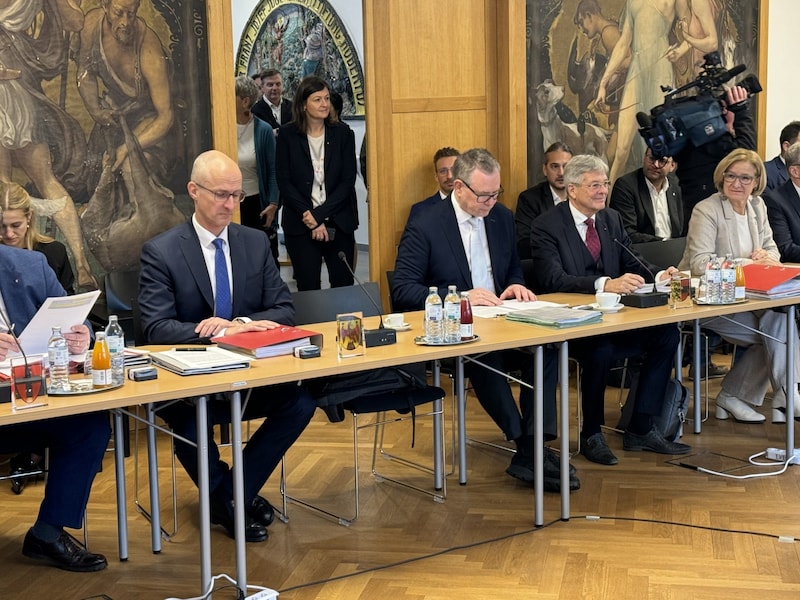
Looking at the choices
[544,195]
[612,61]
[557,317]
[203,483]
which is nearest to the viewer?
[203,483]

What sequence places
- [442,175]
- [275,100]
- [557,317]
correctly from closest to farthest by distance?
[557,317] → [442,175] → [275,100]

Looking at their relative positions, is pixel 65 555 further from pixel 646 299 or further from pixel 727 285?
pixel 727 285

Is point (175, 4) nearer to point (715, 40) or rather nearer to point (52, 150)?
point (52, 150)

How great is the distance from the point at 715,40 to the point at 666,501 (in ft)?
15.7

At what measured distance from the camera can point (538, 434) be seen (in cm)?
406

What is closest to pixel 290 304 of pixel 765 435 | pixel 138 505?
pixel 138 505

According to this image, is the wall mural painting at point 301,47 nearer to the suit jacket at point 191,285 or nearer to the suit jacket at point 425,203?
the suit jacket at point 425,203

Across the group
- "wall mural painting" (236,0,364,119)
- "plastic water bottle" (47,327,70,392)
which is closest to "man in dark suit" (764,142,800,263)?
"plastic water bottle" (47,327,70,392)

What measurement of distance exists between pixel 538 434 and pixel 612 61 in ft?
13.8

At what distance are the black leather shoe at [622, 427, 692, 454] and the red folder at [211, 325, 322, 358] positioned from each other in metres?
1.96

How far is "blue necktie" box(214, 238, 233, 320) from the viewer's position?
427cm

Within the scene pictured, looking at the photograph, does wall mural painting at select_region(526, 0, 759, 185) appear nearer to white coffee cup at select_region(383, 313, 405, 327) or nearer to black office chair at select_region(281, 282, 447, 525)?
black office chair at select_region(281, 282, 447, 525)

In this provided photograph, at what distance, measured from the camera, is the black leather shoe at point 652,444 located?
16.3 ft

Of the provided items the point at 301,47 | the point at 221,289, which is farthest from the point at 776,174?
the point at 301,47
